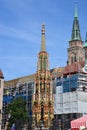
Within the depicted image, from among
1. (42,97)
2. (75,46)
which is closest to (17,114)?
(42,97)

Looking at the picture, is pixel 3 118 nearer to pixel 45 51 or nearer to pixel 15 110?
pixel 15 110

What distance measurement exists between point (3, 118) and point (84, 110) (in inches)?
1012

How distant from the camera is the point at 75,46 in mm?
135125

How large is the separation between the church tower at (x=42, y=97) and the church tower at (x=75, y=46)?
89.5m

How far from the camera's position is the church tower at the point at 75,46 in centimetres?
13538

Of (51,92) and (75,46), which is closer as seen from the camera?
(51,92)

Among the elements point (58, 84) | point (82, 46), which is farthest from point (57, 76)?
point (82, 46)

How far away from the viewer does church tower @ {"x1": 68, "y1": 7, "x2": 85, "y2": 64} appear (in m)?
135

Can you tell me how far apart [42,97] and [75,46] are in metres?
92.7

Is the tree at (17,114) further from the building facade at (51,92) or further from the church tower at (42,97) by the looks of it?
the church tower at (42,97)

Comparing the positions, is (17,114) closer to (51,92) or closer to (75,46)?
(51,92)

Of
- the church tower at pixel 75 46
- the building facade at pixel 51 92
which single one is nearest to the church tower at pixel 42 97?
the building facade at pixel 51 92

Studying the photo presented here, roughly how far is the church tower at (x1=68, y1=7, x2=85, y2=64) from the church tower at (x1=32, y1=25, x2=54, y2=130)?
8955 cm

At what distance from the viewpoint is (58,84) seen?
257 ft
